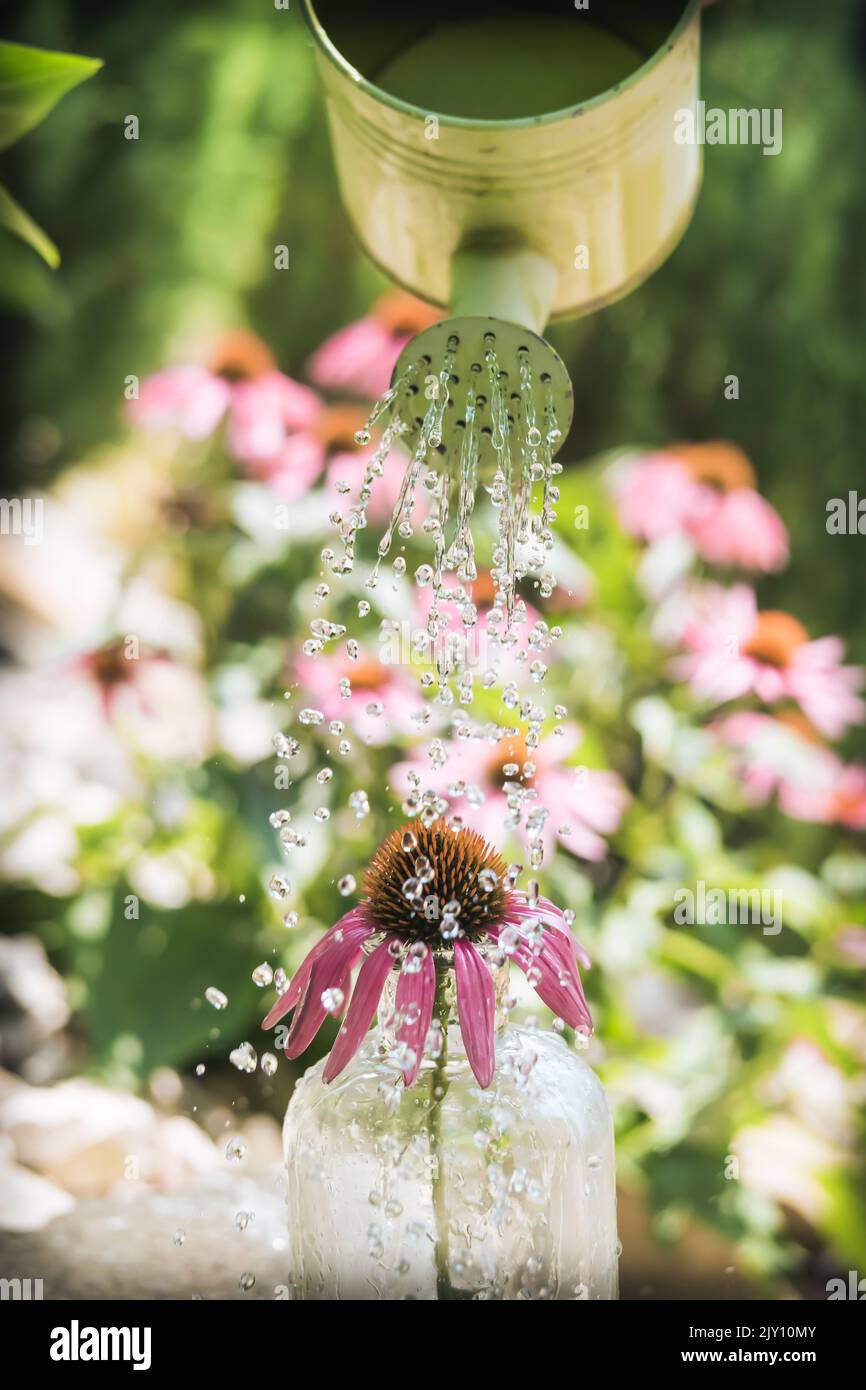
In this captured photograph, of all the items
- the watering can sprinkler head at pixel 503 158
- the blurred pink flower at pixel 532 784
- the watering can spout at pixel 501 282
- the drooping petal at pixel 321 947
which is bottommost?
the drooping petal at pixel 321 947

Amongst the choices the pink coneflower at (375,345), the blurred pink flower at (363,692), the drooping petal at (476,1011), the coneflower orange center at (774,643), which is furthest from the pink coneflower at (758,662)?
the drooping petal at (476,1011)

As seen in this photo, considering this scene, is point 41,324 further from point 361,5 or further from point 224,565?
point 361,5

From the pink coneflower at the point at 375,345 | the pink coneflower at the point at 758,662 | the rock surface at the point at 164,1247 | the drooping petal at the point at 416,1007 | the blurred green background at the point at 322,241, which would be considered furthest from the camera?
the blurred green background at the point at 322,241

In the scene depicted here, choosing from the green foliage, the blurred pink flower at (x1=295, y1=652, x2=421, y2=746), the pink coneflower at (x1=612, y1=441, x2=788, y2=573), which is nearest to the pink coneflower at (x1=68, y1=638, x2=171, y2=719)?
the blurred pink flower at (x1=295, y1=652, x2=421, y2=746)

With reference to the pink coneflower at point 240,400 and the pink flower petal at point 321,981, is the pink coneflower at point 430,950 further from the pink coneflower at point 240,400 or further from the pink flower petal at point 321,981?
the pink coneflower at point 240,400

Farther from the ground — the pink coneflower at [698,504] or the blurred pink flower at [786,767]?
the pink coneflower at [698,504]

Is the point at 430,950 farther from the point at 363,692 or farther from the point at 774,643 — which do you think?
the point at 774,643

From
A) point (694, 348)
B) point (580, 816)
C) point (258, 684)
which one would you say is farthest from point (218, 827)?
point (694, 348)
